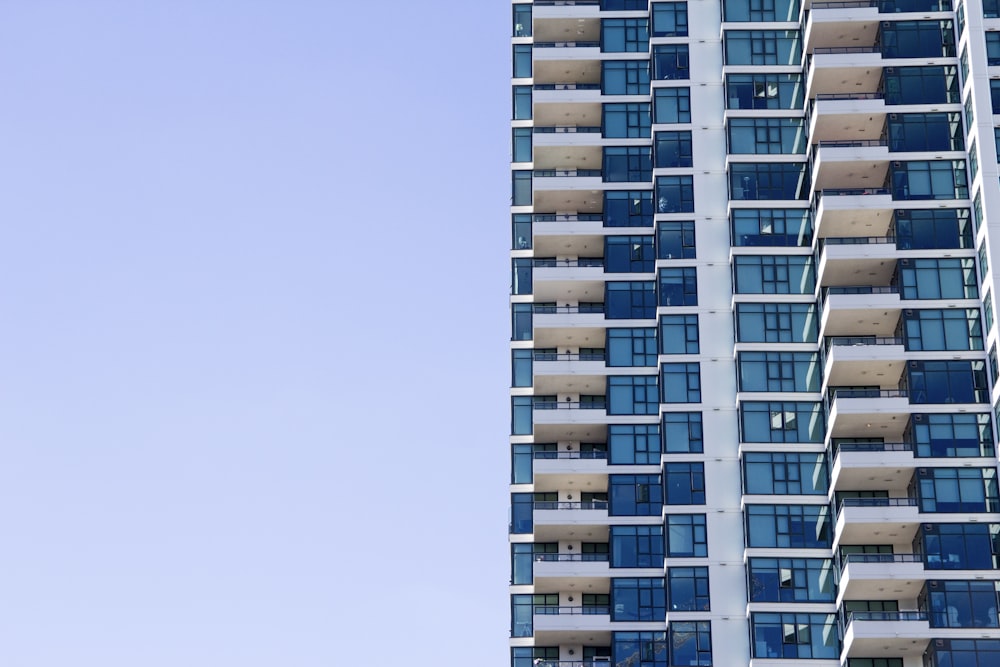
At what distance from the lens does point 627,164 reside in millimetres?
116938

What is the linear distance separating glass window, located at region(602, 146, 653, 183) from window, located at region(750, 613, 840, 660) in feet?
94.7

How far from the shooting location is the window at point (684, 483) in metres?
106

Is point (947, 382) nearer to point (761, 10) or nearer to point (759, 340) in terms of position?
point (759, 340)

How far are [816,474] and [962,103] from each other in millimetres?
22576

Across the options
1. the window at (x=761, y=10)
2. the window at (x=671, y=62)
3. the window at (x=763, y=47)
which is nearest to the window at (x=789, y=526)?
the window at (x=763, y=47)

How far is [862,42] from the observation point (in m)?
113

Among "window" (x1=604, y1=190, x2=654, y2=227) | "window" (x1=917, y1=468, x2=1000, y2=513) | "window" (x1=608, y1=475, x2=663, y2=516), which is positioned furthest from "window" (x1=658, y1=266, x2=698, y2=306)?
"window" (x1=917, y1=468, x2=1000, y2=513)

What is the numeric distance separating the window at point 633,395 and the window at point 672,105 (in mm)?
16074

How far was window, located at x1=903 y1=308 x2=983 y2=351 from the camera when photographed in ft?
339

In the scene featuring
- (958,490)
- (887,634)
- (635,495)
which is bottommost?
(887,634)

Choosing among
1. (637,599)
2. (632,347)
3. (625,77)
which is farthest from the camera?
(625,77)

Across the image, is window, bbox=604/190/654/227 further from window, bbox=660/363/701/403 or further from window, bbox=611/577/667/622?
window, bbox=611/577/667/622

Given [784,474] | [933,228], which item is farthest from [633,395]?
[933,228]

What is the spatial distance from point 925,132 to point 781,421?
1815 centimetres
